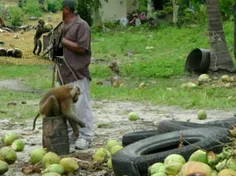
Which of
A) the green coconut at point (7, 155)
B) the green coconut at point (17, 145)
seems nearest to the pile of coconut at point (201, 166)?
the green coconut at point (7, 155)

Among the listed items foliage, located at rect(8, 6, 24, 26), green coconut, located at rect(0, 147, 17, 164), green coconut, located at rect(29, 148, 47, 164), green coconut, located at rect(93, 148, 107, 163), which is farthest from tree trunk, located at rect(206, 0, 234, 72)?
foliage, located at rect(8, 6, 24, 26)

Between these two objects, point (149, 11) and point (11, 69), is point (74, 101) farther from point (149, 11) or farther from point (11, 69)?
point (149, 11)

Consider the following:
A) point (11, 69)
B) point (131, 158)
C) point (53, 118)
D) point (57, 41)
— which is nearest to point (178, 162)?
point (131, 158)

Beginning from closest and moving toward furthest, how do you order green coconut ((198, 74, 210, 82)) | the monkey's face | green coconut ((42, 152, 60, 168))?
green coconut ((42, 152, 60, 168)) < the monkey's face < green coconut ((198, 74, 210, 82))

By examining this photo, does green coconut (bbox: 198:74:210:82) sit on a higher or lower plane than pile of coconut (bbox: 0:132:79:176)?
lower

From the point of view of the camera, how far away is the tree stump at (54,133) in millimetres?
8047

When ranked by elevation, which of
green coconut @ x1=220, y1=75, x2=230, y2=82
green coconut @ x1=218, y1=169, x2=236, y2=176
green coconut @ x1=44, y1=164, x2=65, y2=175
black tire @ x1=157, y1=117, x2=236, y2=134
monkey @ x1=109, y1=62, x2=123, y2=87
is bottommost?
monkey @ x1=109, y1=62, x2=123, y2=87

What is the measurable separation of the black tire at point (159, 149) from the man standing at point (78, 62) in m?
2.02

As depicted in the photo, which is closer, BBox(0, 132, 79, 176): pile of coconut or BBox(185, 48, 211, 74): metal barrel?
BBox(0, 132, 79, 176): pile of coconut

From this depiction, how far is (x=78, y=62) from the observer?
870 cm

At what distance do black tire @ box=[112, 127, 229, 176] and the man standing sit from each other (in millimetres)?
2021

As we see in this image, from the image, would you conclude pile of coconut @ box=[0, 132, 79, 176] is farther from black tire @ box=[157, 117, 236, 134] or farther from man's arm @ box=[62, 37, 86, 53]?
man's arm @ box=[62, 37, 86, 53]

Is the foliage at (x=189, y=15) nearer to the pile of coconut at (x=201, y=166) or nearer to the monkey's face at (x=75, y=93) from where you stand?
the monkey's face at (x=75, y=93)

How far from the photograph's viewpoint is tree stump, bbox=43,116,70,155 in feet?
26.4
